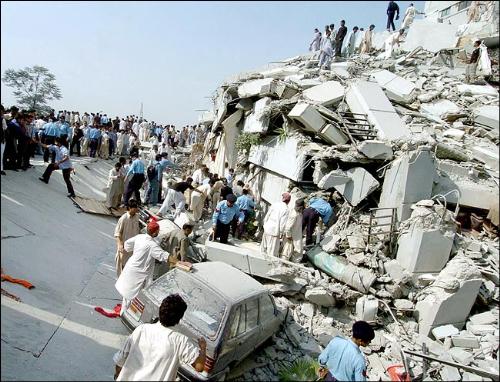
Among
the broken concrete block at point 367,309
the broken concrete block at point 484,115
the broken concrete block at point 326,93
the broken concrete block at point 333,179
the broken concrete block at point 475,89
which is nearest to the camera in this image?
the broken concrete block at point 367,309

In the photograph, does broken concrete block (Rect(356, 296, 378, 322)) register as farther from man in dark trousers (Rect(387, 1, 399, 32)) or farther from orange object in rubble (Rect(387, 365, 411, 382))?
man in dark trousers (Rect(387, 1, 399, 32))

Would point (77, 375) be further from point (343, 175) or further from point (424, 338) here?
point (343, 175)

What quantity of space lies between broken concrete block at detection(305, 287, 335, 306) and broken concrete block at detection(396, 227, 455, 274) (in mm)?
1700

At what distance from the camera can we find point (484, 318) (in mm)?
6961

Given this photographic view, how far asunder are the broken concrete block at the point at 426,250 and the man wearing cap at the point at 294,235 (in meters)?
2.17

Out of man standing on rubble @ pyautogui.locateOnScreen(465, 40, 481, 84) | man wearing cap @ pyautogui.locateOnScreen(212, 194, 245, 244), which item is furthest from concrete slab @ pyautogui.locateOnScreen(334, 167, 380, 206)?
man standing on rubble @ pyautogui.locateOnScreen(465, 40, 481, 84)

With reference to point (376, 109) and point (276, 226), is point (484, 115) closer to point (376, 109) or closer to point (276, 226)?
point (376, 109)

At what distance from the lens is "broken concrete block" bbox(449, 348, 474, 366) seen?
608 centimetres

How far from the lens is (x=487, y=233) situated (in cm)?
852

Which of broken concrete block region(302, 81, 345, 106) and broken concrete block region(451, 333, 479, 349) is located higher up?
broken concrete block region(302, 81, 345, 106)

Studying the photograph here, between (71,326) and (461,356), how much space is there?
5957 mm

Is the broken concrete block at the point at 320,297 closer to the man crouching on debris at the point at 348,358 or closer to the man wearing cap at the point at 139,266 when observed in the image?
the man wearing cap at the point at 139,266

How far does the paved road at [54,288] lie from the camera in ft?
14.7

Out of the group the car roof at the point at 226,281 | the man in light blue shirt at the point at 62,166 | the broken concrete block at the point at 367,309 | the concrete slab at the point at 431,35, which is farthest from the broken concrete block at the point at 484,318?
the concrete slab at the point at 431,35
